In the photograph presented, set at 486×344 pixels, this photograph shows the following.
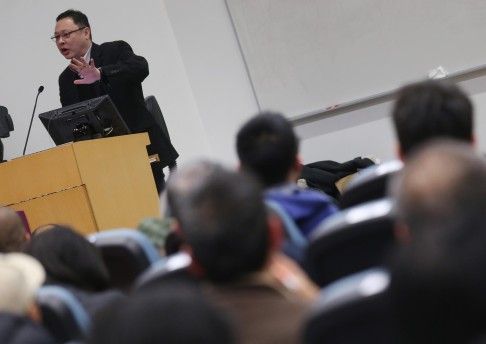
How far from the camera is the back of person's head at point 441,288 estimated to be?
3.33 feet

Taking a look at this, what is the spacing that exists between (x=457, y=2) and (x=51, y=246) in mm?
4745

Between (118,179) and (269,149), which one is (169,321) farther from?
(118,179)

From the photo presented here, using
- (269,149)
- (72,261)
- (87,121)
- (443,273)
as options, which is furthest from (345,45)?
(443,273)

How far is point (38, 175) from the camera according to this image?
4.75 meters

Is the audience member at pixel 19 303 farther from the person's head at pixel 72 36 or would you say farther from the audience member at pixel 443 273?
the person's head at pixel 72 36

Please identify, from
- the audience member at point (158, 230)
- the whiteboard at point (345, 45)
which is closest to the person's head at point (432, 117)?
the audience member at point (158, 230)

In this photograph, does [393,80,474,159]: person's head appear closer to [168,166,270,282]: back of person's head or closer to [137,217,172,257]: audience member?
[168,166,270,282]: back of person's head

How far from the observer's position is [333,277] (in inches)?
75.2

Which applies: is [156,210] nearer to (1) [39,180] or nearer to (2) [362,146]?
(1) [39,180]

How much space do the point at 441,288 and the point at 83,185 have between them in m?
3.79

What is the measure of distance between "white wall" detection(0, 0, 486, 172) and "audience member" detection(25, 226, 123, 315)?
15.3 feet

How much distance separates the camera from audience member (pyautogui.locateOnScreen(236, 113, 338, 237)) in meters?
2.35

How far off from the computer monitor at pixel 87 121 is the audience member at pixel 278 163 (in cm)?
242

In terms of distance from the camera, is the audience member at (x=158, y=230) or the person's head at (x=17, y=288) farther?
the audience member at (x=158, y=230)
